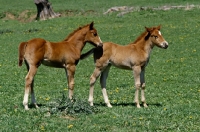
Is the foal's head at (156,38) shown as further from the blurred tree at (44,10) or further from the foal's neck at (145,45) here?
the blurred tree at (44,10)

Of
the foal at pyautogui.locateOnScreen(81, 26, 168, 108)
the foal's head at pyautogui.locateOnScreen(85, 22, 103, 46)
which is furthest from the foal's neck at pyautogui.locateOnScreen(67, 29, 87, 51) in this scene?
the foal at pyautogui.locateOnScreen(81, 26, 168, 108)

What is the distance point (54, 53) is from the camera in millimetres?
12789

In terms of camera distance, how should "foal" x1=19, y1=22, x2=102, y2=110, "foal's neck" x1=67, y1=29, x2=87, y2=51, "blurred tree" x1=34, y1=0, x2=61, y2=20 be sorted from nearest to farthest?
"foal" x1=19, y1=22, x2=102, y2=110 < "foal's neck" x1=67, y1=29, x2=87, y2=51 < "blurred tree" x1=34, y1=0, x2=61, y2=20

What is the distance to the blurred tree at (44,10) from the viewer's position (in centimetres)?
4528

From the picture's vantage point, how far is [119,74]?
20531 mm

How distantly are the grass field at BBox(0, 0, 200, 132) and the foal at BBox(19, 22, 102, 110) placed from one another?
2.87 ft

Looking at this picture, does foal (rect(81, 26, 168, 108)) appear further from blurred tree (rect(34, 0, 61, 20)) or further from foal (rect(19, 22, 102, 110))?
blurred tree (rect(34, 0, 61, 20))

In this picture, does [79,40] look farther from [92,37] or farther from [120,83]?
[120,83]

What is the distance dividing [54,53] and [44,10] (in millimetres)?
33365

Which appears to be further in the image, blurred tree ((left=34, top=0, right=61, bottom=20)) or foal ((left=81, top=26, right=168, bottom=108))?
blurred tree ((left=34, top=0, right=61, bottom=20))

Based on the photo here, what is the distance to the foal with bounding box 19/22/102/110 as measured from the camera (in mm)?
12531

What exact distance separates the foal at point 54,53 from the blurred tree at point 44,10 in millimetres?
32454

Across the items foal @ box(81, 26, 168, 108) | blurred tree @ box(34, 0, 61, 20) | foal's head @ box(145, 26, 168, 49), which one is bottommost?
blurred tree @ box(34, 0, 61, 20)

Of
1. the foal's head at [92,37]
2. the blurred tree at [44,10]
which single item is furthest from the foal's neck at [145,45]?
the blurred tree at [44,10]
